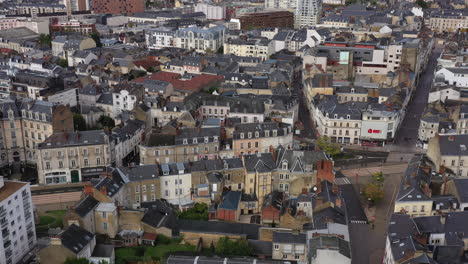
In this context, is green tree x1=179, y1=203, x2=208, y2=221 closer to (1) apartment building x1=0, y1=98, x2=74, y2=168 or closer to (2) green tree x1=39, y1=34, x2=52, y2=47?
(1) apartment building x1=0, y1=98, x2=74, y2=168

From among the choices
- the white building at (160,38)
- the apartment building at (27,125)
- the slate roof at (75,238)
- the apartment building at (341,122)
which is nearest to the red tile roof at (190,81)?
the apartment building at (341,122)

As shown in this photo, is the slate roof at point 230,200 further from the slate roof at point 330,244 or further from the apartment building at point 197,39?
the apartment building at point 197,39

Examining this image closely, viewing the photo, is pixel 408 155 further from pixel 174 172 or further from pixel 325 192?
pixel 174 172

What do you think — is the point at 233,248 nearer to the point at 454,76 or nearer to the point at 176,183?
the point at 176,183

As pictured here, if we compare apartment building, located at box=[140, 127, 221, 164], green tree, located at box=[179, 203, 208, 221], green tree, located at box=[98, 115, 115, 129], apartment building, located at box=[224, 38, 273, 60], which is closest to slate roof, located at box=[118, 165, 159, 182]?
apartment building, located at box=[140, 127, 221, 164]

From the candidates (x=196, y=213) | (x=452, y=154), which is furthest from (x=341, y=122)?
(x=196, y=213)

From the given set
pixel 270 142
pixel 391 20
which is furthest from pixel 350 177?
pixel 391 20
